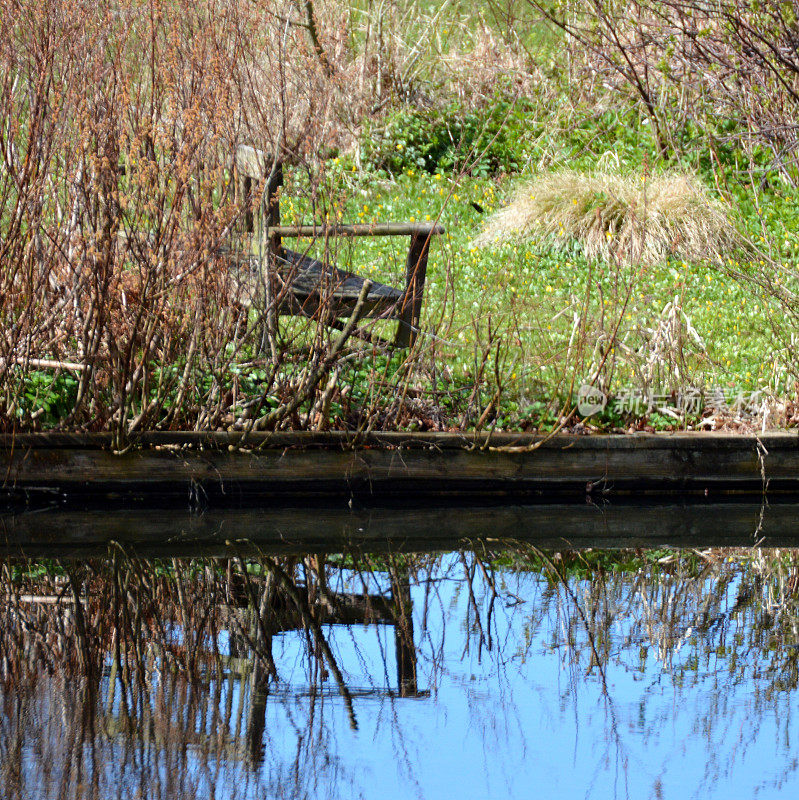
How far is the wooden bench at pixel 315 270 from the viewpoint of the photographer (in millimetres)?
6547

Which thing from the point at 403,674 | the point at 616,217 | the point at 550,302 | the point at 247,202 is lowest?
the point at 403,674

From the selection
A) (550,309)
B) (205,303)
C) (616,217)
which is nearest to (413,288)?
(205,303)

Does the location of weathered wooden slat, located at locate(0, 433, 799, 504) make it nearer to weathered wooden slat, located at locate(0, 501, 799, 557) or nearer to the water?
weathered wooden slat, located at locate(0, 501, 799, 557)

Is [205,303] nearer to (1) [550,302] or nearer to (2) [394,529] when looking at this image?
(2) [394,529]

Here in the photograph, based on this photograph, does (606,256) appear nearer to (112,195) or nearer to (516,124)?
(516,124)

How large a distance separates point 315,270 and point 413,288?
688 millimetres

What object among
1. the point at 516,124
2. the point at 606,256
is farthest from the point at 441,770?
the point at 516,124

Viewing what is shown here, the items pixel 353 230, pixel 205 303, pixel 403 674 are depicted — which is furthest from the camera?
pixel 205 303

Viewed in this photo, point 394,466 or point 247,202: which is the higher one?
point 247,202

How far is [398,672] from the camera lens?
443 centimetres

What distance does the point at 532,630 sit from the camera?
486 centimetres

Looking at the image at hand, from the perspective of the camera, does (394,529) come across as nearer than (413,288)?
Yes

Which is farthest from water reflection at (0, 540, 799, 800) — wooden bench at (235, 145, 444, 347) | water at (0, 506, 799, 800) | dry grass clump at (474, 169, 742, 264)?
dry grass clump at (474, 169, 742, 264)

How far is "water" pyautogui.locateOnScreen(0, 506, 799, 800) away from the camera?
140 inches
